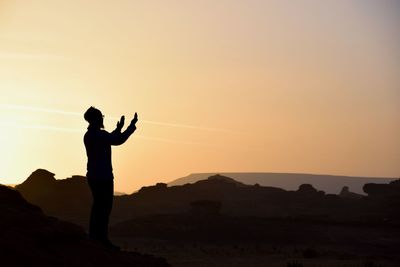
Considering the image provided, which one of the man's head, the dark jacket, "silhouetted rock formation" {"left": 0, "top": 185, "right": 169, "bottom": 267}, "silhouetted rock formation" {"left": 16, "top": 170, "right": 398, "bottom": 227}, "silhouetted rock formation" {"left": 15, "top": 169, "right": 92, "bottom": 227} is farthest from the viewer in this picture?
"silhouetted rock formation" {"left": 15, "top": 169, "right": 92, "bottom": 227}

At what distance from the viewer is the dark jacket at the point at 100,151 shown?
805 centimetres

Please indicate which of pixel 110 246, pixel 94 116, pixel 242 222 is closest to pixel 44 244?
pixel 110 246

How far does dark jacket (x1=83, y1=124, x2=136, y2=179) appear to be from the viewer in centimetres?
805

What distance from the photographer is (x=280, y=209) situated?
74.9 m

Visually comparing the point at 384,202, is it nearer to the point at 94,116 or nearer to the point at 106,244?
the point at 106,244

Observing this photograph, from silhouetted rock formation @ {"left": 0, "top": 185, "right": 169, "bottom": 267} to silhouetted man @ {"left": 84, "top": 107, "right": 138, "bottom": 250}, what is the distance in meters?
0.40

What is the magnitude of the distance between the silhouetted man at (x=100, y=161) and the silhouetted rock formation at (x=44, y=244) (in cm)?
40

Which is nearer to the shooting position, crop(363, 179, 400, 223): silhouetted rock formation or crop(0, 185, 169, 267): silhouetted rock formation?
crop(0, 185, 169, 267): silhouetted rock formation

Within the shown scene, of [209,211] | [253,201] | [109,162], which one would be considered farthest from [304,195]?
[109,162]

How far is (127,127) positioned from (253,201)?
250 feet

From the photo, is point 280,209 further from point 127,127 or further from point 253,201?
point 127,127

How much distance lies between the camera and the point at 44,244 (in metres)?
6.80

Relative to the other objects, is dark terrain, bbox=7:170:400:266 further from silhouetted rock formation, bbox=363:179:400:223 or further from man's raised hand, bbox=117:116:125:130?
man's raised hand, bbox=117:116:125:130

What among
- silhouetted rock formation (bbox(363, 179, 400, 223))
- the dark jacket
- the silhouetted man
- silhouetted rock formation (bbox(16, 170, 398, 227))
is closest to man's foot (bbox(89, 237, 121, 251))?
the silhouetted man
